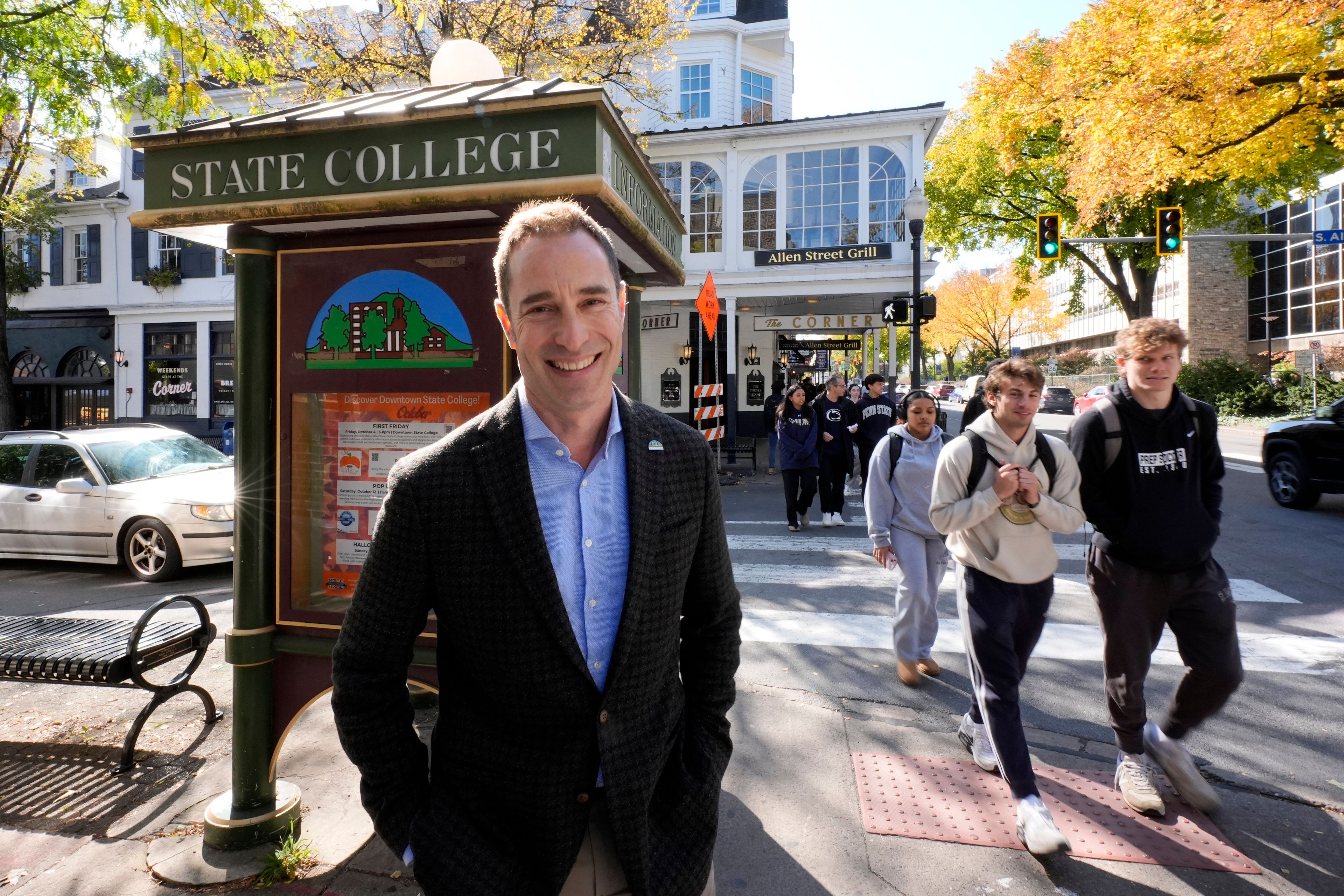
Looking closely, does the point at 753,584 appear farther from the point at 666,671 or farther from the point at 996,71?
the point at 996,71

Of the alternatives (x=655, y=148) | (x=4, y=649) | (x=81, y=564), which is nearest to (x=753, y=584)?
(x=4, y=649)

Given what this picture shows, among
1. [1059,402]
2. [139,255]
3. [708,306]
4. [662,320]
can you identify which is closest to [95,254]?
[139,255]

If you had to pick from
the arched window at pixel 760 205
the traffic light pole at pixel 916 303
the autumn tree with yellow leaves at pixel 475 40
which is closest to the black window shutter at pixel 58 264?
the autumn tree with yellow leaves at pixel 475 40

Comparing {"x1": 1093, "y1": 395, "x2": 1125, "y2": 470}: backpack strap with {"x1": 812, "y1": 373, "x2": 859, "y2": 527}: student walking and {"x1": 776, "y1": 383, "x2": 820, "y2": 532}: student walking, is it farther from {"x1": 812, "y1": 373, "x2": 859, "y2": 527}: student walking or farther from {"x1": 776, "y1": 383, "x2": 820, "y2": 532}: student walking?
{"x1": 812, "y1": 373, "x2": 859, "y2": 527}: student walking

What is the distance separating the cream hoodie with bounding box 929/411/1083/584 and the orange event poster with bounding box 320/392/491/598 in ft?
6.84

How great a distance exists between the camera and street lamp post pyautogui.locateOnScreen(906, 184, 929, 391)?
15.2 metres

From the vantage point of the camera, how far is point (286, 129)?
8.18 feet

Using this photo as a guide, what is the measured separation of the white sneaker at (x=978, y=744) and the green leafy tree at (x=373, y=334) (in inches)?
122

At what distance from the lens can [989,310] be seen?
5659 cm

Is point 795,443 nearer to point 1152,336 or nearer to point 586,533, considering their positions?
point 1152,336

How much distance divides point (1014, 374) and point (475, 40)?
40.3ft

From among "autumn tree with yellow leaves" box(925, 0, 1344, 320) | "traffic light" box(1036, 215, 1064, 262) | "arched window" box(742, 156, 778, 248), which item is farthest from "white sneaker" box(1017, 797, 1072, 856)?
"arched window" box(742, 156, 778, 248)

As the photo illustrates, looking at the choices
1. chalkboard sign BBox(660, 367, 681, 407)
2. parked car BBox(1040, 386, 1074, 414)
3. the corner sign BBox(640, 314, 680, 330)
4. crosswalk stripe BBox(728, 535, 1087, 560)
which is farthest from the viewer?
parked car BBox(1040, 386, 1074, 414)

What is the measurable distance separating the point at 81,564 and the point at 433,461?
385 inches
